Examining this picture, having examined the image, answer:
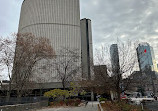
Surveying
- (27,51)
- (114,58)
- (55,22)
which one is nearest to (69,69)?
(27,51)

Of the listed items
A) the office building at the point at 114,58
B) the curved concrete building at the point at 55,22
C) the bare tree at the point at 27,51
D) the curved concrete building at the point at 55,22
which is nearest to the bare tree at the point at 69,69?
the bare tree at the point at 27,51

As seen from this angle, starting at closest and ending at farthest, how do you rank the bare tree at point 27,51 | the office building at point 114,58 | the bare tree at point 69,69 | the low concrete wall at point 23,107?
the office building at point 114,58, the low concrete wall at point 23,107, the bare tree at point 27,51, the bare tree at point 69,69

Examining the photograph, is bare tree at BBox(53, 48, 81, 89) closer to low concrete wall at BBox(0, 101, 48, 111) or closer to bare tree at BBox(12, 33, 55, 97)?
low concrete wall at BBox(0, 101, 48, 111)

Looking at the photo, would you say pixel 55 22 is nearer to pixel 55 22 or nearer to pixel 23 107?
pixel 55 22

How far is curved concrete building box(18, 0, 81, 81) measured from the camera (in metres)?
59.0

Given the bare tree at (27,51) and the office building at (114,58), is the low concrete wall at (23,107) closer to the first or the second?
the bare tree at (27,51)

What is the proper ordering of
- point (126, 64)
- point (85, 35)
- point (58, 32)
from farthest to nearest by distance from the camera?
point (85, 35) < point (58, 32) < point (126, 64)

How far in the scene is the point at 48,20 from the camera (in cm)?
6094

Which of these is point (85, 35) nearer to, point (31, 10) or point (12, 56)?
point (31, 10)

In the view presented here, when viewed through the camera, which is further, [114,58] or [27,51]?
[27,51]

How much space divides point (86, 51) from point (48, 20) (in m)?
24.4

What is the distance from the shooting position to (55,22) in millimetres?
61062

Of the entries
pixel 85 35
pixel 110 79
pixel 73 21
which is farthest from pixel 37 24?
pixel 110 79

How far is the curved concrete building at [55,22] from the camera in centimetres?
5903
